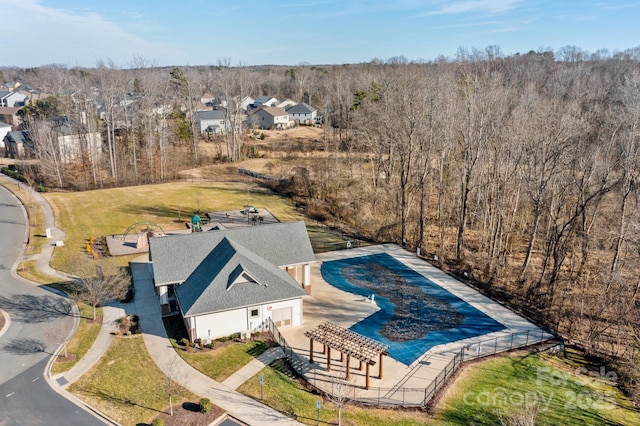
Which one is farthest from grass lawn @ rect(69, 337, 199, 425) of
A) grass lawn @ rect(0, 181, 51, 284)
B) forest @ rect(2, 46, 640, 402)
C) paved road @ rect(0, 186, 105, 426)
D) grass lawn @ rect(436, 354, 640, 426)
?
forest @ rect(2, 46, 640, 402)

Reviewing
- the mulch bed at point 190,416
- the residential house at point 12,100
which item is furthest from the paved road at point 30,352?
the residential house at point 12,100

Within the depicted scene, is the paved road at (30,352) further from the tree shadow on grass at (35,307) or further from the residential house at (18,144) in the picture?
the residential house at (18,144)

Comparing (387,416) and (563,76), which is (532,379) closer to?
(387,416)

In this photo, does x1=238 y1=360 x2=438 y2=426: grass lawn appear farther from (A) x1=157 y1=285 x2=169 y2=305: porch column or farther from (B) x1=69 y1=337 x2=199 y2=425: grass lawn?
(A) x1=157 y1=285 x2=169 y2=305: porch column

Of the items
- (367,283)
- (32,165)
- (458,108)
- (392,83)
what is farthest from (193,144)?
(367,283)

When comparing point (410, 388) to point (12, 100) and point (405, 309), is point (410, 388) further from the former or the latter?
point (12, 100)

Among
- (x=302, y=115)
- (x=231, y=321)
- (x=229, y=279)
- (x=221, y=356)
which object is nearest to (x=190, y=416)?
(x=221, y=356)
